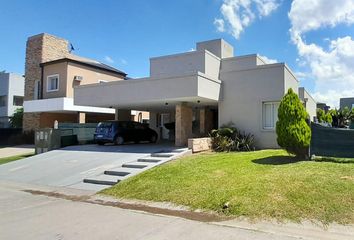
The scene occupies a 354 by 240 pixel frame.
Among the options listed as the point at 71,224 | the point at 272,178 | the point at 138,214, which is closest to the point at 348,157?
the point at 272,178

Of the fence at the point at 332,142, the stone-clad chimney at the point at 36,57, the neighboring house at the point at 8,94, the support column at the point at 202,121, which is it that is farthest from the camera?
the neighboring house at the point at 8,94

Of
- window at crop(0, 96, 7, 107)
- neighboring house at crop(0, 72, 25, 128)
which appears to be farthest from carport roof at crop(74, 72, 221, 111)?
window at crop(0, 96, 7, 107)

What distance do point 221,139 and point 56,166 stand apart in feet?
26.7

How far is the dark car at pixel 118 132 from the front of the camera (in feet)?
67.8

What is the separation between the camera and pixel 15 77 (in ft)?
154

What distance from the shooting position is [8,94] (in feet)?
151

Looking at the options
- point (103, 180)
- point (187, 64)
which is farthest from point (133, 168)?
point (187, 64)

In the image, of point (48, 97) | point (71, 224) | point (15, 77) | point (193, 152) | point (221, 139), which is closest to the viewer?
point (71, 224)

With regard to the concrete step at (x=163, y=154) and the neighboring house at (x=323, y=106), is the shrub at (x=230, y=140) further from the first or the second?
the neighboring house at (x=323, y=106)

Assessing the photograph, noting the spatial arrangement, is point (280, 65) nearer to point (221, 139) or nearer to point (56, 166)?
point (221, 139)

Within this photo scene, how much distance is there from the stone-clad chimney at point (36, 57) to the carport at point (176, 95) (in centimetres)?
1302

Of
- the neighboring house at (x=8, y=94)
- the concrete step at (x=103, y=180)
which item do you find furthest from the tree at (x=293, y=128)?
the neighboring house at (x=8, y=94)

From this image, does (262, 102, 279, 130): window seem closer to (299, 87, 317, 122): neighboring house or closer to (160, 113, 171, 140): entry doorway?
(299, 87, 317, 122): neighboring house

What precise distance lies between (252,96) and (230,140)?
2706 millimetres
